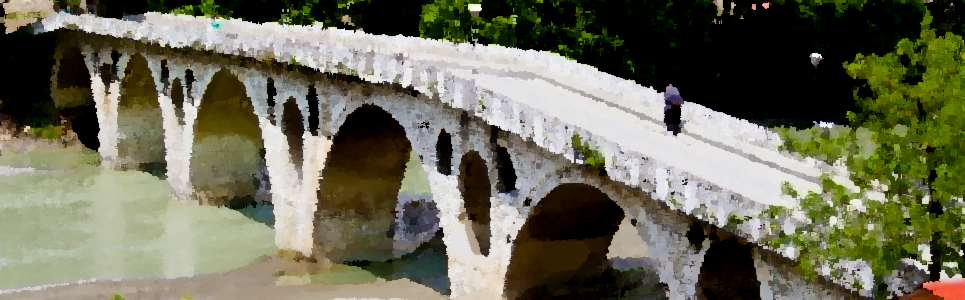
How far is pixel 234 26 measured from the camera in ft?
132

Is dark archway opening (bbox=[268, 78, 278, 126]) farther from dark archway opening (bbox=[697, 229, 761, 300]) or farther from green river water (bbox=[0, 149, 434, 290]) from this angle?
dark archway opening (bbox=[697, 229, 761, 300])

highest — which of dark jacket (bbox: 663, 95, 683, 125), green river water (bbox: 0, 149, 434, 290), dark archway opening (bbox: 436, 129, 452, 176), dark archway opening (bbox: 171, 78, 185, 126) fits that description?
dark jacket (bbox: 663, 95, 683, 125)

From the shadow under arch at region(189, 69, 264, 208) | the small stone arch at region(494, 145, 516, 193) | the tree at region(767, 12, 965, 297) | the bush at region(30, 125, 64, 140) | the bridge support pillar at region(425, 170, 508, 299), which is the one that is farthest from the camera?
the bush at region(30, 125, 64, 140)

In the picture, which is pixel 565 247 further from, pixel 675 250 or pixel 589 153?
pixel 675 250

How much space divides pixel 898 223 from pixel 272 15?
161 feet

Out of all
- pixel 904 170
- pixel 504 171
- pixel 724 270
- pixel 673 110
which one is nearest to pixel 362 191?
pixel 504 171

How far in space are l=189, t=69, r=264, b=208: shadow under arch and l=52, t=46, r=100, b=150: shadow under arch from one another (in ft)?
49.7

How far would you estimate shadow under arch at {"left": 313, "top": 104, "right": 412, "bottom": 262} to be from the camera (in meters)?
30.8

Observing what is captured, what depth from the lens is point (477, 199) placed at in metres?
24.9

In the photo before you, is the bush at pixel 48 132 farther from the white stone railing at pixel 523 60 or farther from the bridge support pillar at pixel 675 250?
the bridge support pillar at pixel 675 250

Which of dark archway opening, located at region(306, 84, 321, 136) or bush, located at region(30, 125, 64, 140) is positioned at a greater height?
dark archway opening, located at region(306, 84, 321, 136)

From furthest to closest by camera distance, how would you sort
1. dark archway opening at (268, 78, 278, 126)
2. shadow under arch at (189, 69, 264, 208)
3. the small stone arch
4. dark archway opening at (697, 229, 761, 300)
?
shadow under arch at (189, 69, 264, 208), dark archway opening at (268, 78, 278, 126), the small stone arch, dark archway opening at (697, 229, 761, 300)

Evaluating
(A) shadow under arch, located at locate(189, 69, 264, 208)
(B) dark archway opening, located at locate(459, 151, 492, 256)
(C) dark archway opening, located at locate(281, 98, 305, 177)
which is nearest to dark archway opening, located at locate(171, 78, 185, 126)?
(A) shadow under arch, located at locate(189, 69, 264, 208)

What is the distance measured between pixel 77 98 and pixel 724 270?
47.0 metres
